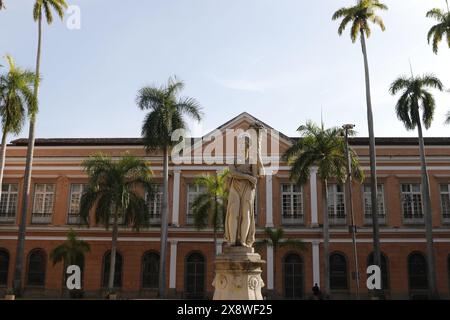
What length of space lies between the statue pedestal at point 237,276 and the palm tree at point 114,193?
16160mm

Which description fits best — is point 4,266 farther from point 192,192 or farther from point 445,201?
point 445,201

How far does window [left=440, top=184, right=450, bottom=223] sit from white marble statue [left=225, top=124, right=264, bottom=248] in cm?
2428

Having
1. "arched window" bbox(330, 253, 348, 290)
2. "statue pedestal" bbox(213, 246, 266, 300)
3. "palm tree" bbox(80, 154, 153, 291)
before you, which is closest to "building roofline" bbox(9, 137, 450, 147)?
"palm tree" bbox(80, 154, 153, 291)

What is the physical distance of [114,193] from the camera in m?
24.9

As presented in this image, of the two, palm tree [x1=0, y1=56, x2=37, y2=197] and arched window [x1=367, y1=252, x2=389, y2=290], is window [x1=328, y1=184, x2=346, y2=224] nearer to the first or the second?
arched window [x1=367, y1=252, x2=389, y2=290]

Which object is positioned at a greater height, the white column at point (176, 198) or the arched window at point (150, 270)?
the white column at point (176, 198)

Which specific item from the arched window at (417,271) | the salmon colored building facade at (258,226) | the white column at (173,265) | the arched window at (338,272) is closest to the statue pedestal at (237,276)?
the salmon colored building facade at (258,226)

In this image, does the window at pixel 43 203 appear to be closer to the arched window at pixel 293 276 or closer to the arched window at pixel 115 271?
the arched window at pixel 115 271

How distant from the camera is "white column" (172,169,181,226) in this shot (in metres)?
30.3

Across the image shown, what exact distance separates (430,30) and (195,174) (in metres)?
16.2

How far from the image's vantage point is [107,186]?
2527 cm

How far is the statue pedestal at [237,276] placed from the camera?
30.0 ft

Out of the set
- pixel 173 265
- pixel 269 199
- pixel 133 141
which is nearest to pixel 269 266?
pixel 269 199
